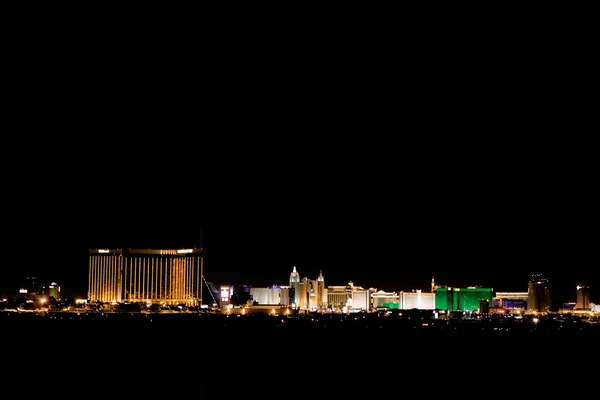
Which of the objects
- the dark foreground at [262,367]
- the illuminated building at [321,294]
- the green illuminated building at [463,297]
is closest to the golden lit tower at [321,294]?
the illuminated building at [321,294]

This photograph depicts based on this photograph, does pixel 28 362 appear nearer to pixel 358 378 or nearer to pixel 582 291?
pixel 358 378

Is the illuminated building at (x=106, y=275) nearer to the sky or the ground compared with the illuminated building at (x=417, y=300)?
nearer to the sky

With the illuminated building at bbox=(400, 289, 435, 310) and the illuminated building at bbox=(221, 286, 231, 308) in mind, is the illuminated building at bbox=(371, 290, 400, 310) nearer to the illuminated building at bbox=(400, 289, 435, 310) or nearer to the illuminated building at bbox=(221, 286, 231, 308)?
the illuminated building at bbox=(400, 289, 435, 310)

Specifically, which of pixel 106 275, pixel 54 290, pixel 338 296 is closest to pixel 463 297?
pixel 338 296

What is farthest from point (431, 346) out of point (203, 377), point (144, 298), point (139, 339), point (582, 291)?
point (582, 291)

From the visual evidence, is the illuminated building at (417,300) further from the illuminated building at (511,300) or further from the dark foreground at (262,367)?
the dark foreground at (262,367)

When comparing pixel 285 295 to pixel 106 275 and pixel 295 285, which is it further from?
pixel 106 275
